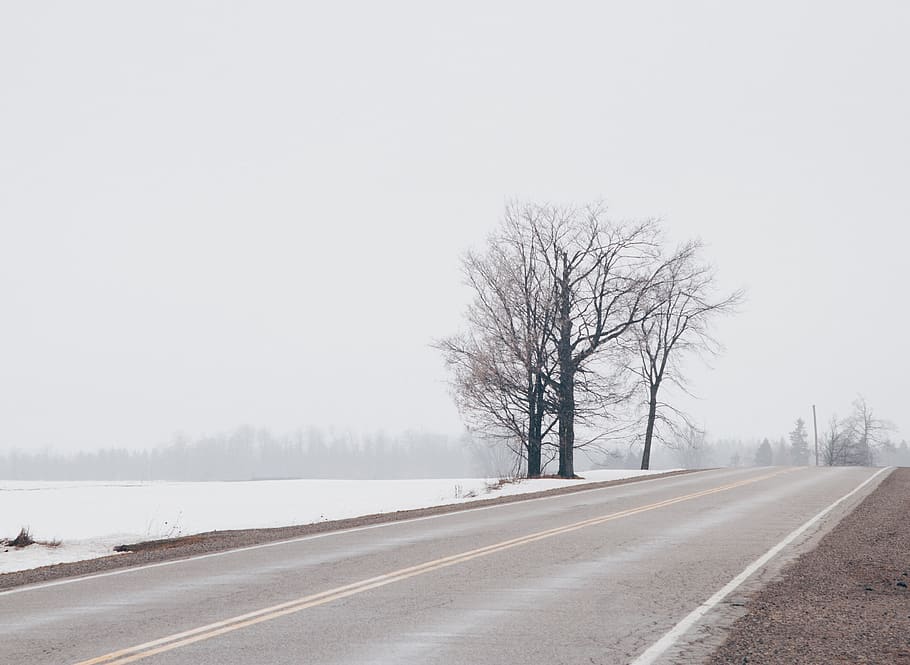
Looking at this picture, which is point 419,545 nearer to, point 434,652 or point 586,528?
point 586,528

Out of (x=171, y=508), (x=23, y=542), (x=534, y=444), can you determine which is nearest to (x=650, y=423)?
(x=534, y=444)

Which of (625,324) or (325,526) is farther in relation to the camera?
(625,324)

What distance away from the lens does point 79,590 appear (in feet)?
35.2

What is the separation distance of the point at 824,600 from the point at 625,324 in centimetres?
2959

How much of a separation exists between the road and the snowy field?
4059 millimetres

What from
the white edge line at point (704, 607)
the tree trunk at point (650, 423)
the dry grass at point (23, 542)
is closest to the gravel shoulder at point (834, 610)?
the white edge line at point (704, 607)

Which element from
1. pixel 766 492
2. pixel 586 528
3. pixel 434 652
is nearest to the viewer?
pixel 434 652

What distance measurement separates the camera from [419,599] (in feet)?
31.5

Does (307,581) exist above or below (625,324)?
below

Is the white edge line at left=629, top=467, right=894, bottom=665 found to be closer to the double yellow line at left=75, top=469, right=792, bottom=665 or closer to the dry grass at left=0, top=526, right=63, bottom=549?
the double yellow line at left=75, top=469, right=792, bottom=665

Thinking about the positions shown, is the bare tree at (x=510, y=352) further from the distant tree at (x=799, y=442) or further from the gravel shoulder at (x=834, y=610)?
the distant tree at (x=799, y=442)

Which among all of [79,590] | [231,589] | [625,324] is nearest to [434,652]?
[231,589]

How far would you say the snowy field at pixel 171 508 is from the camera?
1728 centimetres

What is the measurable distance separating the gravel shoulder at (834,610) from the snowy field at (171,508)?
1046 cm
